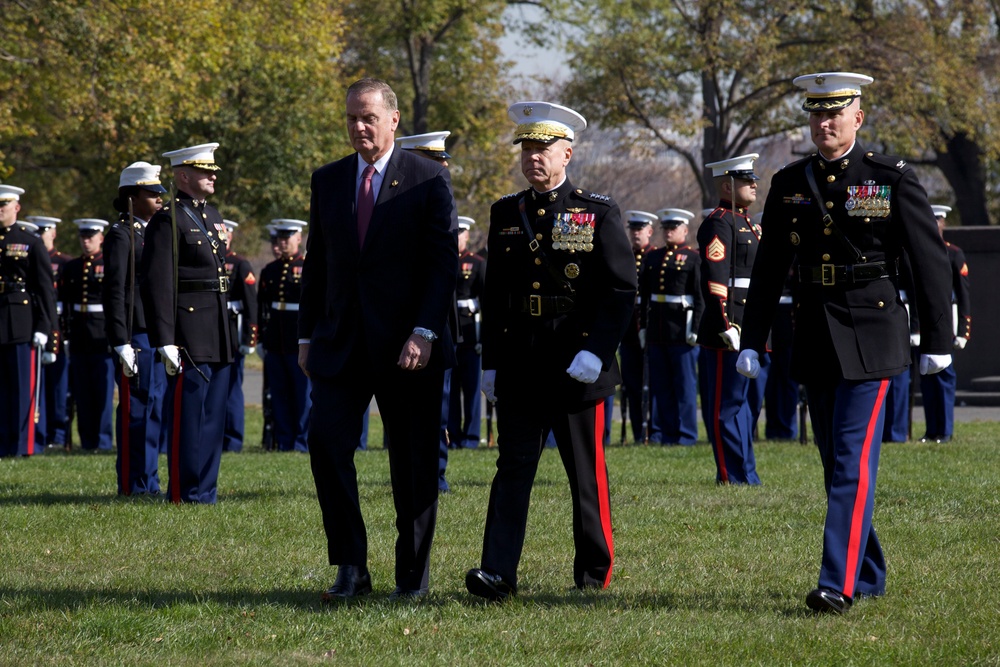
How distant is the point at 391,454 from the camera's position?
6.39 m

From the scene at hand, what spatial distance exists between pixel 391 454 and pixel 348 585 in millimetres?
611

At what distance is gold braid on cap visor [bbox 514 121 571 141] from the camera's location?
6246mm

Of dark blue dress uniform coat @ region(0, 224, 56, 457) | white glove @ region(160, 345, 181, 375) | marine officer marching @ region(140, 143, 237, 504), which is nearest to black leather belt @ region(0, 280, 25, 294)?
dark blue dress uniform coat @ region(0, 224, 56, 457)

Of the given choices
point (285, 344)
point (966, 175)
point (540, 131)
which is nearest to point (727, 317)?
point (540, 131)

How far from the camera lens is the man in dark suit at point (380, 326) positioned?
620 cm

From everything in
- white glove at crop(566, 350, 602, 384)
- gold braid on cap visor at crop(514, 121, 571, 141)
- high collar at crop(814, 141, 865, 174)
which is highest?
gold braid on cap visor at crop(514, 121, 571, 141)

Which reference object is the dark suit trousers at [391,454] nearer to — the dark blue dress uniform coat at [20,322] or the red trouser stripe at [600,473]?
the red trouser stripe at [600,473]

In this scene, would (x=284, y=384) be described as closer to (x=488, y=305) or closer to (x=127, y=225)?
(x=127, y=225)

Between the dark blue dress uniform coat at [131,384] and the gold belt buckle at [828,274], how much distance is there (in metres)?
5.59

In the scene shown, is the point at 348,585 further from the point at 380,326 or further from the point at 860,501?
the point at 860,501

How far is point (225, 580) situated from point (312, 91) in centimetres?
2963

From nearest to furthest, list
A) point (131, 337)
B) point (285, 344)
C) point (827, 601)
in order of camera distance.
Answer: point (827, 601)
point (131, 337)
point (285, 344)

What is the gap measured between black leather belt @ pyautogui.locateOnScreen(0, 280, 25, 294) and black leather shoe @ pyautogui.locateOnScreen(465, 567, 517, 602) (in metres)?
8.83

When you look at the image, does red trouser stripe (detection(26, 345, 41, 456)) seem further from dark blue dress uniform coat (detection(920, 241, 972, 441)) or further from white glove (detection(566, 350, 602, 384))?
white glove (detection(566, 350, 602, 384))
